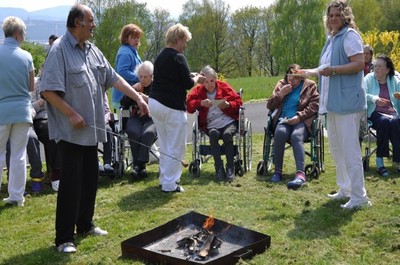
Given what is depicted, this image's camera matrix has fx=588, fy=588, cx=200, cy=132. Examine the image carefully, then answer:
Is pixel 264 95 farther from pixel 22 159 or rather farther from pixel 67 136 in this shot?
pixel 67 136

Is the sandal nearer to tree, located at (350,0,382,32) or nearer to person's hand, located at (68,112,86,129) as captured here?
person's hand, located at (68,112,86,129)

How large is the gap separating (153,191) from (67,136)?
7.59 ft

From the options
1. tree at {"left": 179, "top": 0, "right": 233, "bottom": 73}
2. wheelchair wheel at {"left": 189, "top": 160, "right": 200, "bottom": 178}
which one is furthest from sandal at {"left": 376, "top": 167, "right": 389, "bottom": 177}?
tree at {"left": 179, "top": 0, "right": 233, "bottom": 73}

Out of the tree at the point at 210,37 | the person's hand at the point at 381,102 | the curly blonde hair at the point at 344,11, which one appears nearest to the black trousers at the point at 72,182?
the curly blonde hair at the point at 344,11

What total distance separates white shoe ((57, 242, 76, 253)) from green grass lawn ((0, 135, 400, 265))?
0.18 ft

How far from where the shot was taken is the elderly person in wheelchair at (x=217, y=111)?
7266mm

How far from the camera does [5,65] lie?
19.9ft

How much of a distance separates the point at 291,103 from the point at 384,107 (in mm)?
1322

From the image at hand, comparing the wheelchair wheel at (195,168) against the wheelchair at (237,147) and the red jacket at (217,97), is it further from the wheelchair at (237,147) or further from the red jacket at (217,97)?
the red jacket at (217,97)

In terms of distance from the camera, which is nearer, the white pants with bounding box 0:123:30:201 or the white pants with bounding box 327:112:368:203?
the white pants with bounding box 327:112:368:203

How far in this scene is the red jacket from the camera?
24.4ft

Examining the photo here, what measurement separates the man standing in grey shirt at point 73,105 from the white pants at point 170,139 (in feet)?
5.60

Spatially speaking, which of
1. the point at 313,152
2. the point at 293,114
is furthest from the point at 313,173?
the point at 293,114

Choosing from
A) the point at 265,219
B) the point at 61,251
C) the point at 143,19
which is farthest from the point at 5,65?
the point at 143,19
